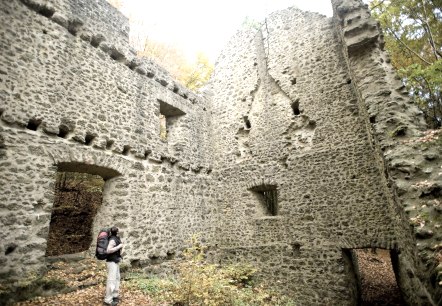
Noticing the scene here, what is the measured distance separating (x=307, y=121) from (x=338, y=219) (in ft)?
10.0

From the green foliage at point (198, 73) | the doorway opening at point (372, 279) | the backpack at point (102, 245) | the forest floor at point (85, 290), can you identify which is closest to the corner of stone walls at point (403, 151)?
the doorway opening at point (372, 279)

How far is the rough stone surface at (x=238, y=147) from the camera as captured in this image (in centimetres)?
486

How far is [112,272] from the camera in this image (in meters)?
4.56

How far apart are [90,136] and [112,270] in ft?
9.74

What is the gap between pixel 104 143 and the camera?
20.6 feet

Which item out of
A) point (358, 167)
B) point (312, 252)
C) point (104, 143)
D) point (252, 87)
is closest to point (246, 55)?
point (252, 87)

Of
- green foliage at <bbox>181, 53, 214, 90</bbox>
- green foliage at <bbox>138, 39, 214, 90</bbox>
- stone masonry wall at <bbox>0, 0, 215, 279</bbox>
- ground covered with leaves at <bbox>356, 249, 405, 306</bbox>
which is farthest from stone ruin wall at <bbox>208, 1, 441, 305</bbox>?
green foliage at <bbox>138, 39, 214, 90</bbox>

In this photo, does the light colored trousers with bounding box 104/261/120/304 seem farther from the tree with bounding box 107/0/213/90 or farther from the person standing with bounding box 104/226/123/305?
the tree with bounding box 107/0/213/90

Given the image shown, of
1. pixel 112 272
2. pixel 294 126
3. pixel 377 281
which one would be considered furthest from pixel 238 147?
pixel 377 281

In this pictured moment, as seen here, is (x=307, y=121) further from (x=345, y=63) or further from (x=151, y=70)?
(x=151, y=70)

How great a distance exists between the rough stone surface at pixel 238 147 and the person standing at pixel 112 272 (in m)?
1.24

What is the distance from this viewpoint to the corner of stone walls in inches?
156

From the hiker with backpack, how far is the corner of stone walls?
4600 mm

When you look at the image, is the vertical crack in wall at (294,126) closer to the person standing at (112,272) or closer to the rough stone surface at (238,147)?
the rough stone surface at (238,147)
